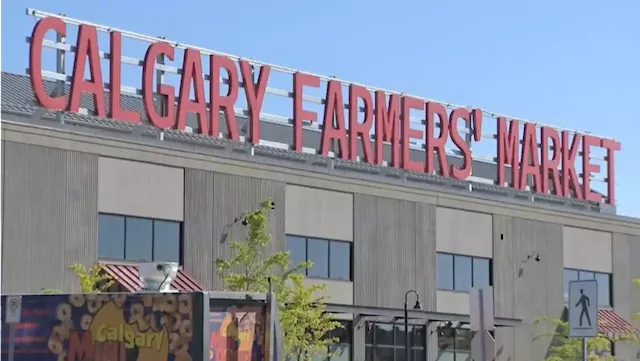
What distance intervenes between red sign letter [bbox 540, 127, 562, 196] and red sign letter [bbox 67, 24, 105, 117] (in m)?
23.1

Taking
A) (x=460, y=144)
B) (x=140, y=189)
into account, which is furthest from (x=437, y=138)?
(x=140, y=189)

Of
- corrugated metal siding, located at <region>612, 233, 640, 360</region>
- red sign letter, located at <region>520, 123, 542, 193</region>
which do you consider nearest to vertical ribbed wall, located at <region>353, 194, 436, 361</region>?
red sign letter, located at <region>520, 123, 542, 193</region>

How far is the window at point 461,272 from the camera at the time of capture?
52062 mm

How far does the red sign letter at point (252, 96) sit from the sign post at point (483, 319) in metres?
24.5

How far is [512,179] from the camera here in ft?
184

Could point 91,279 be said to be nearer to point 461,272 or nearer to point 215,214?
point 215,214

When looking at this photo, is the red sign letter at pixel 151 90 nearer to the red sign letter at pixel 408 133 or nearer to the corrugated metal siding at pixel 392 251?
the corrugated metal siding at pixel 392 251

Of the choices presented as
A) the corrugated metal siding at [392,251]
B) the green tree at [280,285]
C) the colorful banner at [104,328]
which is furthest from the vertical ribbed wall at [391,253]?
the colorful banner at [104,328]

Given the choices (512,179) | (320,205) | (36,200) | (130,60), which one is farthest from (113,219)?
(512,179)

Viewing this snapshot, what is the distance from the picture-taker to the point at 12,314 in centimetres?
1789

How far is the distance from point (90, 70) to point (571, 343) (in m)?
23.7

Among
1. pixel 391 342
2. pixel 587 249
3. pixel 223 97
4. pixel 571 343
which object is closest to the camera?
pixel 223 97

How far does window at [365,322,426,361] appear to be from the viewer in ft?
161

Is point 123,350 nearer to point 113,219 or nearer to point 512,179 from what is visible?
point 113,219
